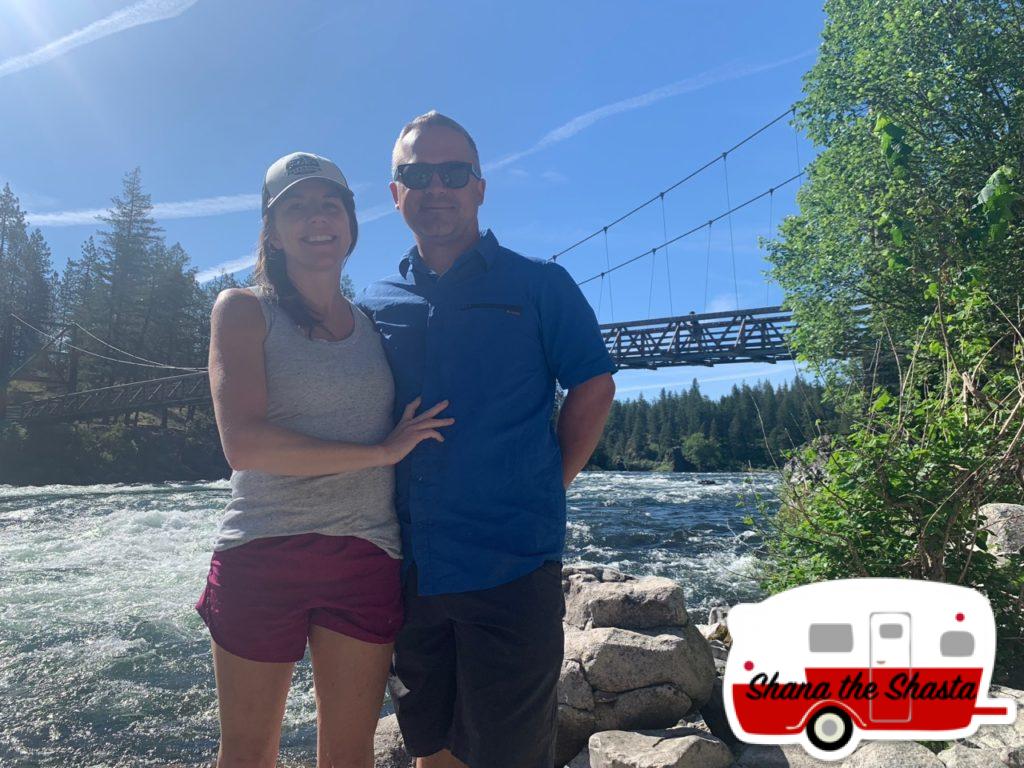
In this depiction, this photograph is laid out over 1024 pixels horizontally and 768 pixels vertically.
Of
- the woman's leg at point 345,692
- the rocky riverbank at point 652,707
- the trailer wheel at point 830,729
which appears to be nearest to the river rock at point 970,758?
the rocky riverbank at point 652,707

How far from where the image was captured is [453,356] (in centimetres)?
171

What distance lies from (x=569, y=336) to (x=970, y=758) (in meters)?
1.89

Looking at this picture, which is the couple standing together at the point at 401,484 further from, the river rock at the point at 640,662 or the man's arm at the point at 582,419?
the river rock at the point at 640,662

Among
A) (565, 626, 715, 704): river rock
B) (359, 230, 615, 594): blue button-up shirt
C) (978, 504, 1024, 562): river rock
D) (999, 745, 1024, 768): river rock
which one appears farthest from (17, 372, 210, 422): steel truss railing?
(999, 745, 1024, 768): river rock

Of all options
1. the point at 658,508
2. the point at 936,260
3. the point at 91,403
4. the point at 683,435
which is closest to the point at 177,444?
the point at 91,403

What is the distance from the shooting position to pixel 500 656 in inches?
63.5

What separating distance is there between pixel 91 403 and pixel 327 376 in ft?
106

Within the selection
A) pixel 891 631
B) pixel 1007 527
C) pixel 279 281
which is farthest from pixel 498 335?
pixel 1007 527

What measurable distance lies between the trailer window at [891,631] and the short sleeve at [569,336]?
1162 millimetres

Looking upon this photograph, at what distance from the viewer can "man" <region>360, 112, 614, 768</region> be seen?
5.31 ft

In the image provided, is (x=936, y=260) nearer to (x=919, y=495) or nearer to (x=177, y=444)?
(x=919, y=495)

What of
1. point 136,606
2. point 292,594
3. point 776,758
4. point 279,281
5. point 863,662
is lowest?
point 136,606

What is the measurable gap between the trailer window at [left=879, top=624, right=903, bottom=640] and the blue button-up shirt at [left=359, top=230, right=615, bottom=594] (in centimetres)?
107

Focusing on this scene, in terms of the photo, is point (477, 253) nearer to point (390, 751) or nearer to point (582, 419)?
point (582, 419)
